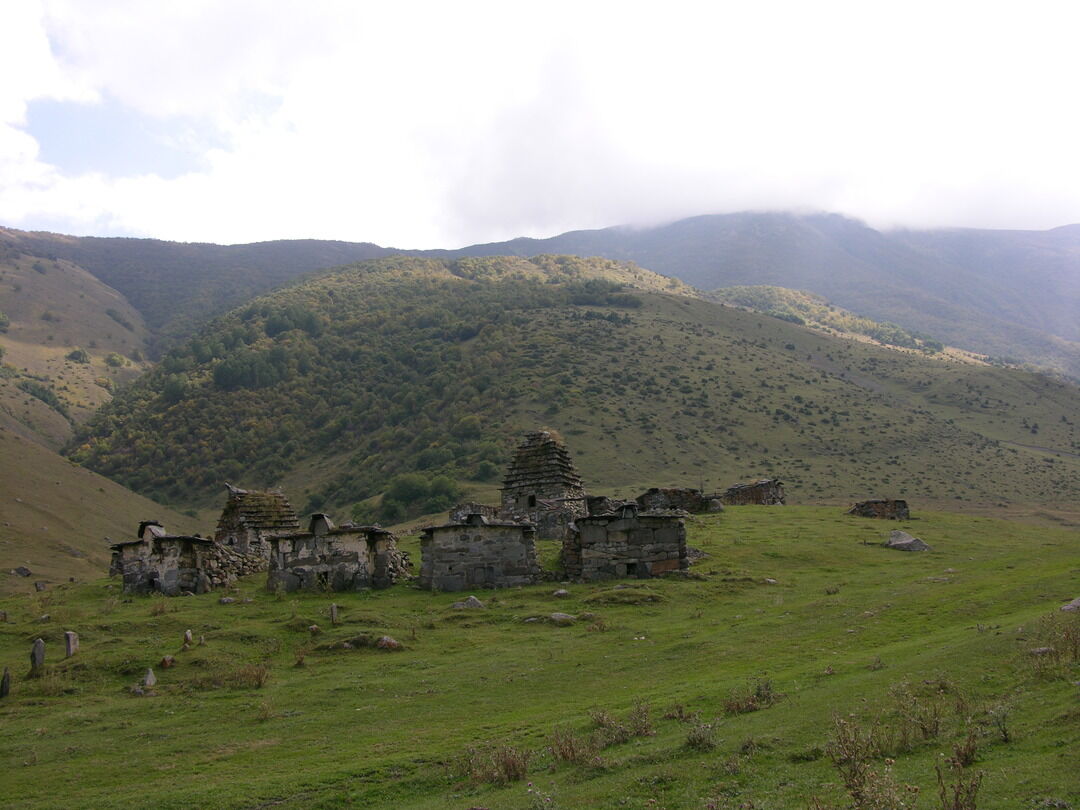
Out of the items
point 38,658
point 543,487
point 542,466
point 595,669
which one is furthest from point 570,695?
point 542,466

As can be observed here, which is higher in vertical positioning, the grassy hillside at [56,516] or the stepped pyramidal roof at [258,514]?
the stepped pyramidal roof at [258,514]

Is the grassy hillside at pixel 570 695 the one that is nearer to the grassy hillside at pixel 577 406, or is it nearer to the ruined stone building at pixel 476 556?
the ruined stone building at pixel 476 556

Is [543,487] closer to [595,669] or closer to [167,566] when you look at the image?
[167,566]

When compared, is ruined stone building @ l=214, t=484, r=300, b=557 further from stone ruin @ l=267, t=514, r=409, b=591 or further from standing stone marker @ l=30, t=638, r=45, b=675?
standing stone marker @ l=30, t=638, r=45, b=675

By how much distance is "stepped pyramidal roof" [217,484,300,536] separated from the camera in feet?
110

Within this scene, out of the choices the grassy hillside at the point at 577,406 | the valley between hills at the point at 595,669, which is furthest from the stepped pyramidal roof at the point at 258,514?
the grassy hillside at the point at 577,406

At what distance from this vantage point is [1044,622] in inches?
578

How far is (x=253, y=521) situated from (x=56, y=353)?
14030 centimetres

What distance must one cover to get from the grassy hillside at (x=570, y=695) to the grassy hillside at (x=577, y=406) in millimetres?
48388

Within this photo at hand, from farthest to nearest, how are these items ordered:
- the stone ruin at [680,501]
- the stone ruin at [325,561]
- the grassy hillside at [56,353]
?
the grassy hillside at [56,353], the stone ruin at [680,501], the stone ruin at [325,561]

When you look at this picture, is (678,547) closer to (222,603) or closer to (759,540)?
(759,540)

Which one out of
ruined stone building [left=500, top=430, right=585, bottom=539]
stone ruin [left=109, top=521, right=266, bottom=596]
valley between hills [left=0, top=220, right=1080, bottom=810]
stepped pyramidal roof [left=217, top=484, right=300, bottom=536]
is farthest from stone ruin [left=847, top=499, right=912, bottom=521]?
stone ruin [left=109, top=521, right=266, bottom=596]

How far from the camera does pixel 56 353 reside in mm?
153875

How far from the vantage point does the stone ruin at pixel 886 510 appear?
38812 mm
